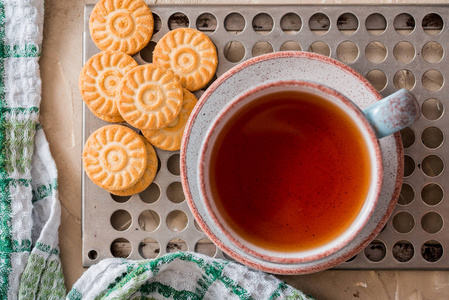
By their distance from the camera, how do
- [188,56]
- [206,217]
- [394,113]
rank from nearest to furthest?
[394,113]
[206,217]
[188,56]

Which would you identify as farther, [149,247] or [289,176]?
[149,247]

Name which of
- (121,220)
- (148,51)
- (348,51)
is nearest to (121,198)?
(121,220)

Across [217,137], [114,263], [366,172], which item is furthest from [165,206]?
[366,172]

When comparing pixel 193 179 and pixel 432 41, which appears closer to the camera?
pixel 193 179

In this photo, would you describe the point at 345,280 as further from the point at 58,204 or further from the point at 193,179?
the point at 58,204

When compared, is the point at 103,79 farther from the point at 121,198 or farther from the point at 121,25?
the point at 121,198

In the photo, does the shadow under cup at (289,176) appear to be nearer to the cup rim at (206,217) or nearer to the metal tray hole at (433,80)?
the cup rim at (206,217)
